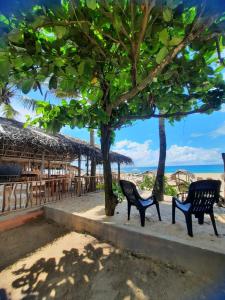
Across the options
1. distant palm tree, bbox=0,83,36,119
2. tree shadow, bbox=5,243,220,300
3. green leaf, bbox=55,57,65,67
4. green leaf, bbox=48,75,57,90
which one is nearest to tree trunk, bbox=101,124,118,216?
tree shadow, bbox=5,243,220,300

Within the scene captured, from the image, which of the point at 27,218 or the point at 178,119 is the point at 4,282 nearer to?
the point at 27,218

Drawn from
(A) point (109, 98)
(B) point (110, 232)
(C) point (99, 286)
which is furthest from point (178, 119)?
(C) point (99, 286)

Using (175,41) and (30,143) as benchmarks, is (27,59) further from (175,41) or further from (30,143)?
(30,143)

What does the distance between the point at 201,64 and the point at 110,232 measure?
11.8 ft

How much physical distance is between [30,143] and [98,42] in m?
6.80

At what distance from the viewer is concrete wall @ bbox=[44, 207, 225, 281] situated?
2799mm

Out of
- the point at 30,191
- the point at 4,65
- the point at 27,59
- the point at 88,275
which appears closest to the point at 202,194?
the point at 88,275

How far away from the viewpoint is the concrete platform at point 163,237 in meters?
2.87

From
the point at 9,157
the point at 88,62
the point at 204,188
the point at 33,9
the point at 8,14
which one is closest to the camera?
the point at 8,14

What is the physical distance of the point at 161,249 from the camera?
329 centimetres

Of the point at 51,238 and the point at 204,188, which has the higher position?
the point at 204,188

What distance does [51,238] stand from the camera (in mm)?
4555

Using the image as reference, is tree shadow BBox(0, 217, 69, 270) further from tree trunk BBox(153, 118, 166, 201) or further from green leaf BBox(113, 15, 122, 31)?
tree trunk BBox(153, 118, 166, 201)

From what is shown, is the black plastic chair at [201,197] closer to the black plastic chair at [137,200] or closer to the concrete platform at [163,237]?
the concrete platform at [163,237]
